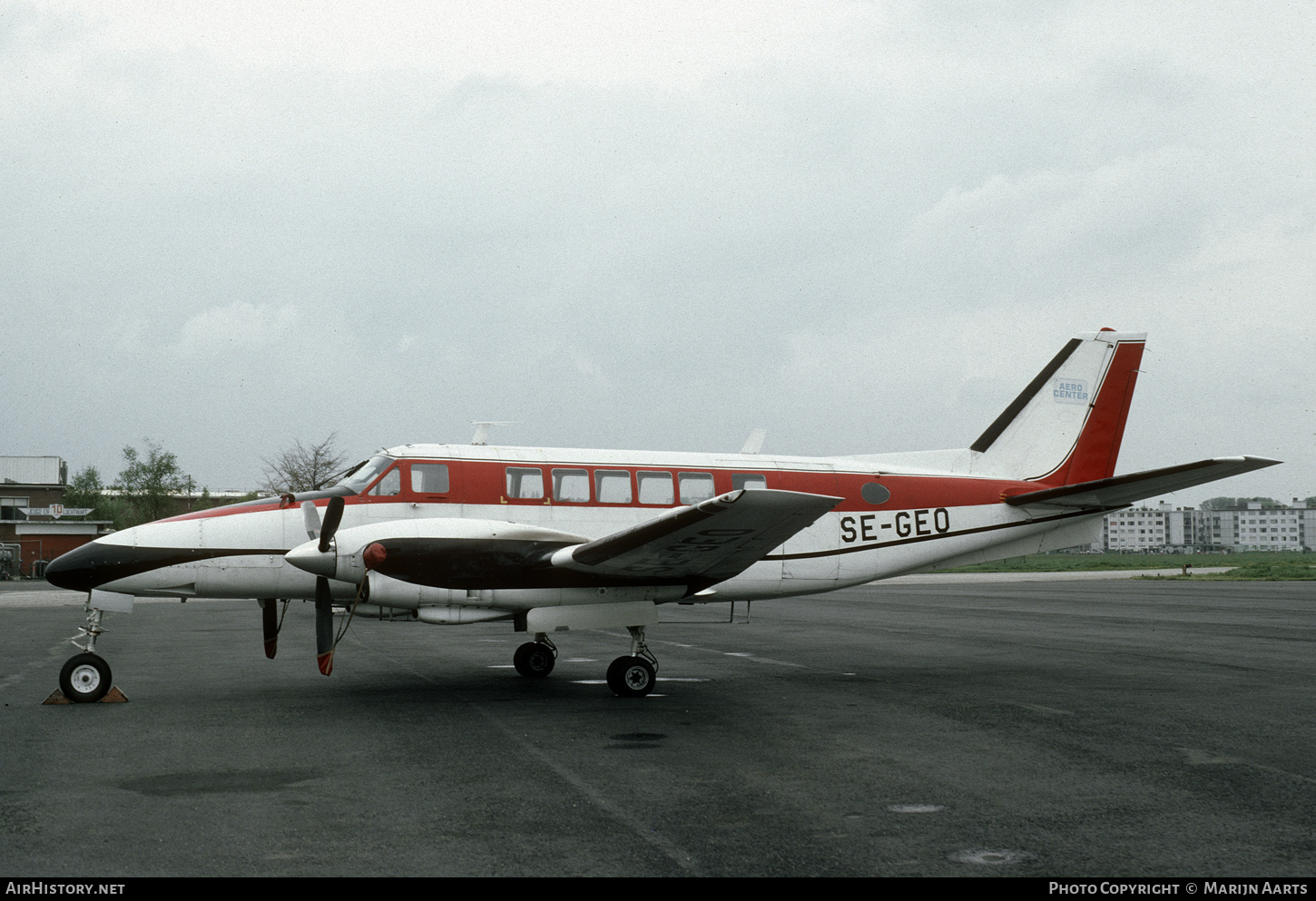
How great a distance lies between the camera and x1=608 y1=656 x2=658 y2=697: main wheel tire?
1204 centimetres

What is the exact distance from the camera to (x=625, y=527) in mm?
13727

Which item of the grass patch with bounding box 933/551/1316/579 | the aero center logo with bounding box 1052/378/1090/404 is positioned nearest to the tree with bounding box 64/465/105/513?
the grass patch with bounding box 933/551/1316/579

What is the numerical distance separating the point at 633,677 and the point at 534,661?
7.75ft

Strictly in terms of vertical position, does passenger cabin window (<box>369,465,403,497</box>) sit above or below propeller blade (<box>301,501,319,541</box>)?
above

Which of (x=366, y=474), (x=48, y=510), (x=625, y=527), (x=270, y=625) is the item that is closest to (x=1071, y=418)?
(x=625, y=527)

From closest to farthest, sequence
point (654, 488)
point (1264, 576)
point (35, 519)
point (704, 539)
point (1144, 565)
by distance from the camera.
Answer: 1. point (704, 539)
2. point (654, 488)
3. point (1264, 576)
4. point (1144, 565)
5. point (35, 519)

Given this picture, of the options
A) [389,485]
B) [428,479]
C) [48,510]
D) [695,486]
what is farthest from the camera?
[48,510]

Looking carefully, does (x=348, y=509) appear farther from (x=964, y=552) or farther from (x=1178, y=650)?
(x=1178, y=650)

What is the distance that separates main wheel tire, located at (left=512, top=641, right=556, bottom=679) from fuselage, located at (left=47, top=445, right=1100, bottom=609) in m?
1.85

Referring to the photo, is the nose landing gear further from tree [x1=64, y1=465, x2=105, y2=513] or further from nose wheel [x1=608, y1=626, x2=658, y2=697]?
tree [x1=64, y1=465, x2=105, y2=513]

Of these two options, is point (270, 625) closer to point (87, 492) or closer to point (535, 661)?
point (535, 661)

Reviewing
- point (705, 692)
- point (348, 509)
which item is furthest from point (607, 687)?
point (348, 509)

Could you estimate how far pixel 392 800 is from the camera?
7012 mm

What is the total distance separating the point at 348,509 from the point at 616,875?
822cm
